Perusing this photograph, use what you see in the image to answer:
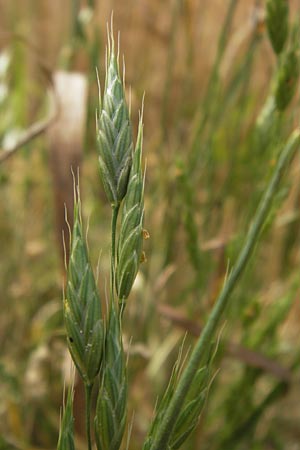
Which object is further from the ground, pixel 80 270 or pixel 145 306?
pixel 80 270

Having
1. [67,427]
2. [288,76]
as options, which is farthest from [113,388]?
[288,76]

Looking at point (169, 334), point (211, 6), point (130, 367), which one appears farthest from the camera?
point (211, 6)

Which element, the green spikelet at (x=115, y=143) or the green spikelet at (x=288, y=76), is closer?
the green spikelet at (x=115, y=143)

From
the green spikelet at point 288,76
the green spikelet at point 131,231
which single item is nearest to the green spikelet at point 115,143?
the green spikelet at point 131,231

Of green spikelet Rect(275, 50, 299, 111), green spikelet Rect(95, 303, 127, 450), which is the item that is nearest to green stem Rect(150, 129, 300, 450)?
green spikelet Rect(95, 303, 127, 450)

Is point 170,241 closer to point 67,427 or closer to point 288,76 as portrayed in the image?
point 288,76

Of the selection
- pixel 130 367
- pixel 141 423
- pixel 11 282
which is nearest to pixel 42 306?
pixel 11 282

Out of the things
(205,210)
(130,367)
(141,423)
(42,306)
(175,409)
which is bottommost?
(141,423)

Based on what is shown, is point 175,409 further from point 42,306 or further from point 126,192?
point 42,306

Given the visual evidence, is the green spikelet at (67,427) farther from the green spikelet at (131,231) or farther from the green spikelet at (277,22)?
the green spikelet at (277,22)
